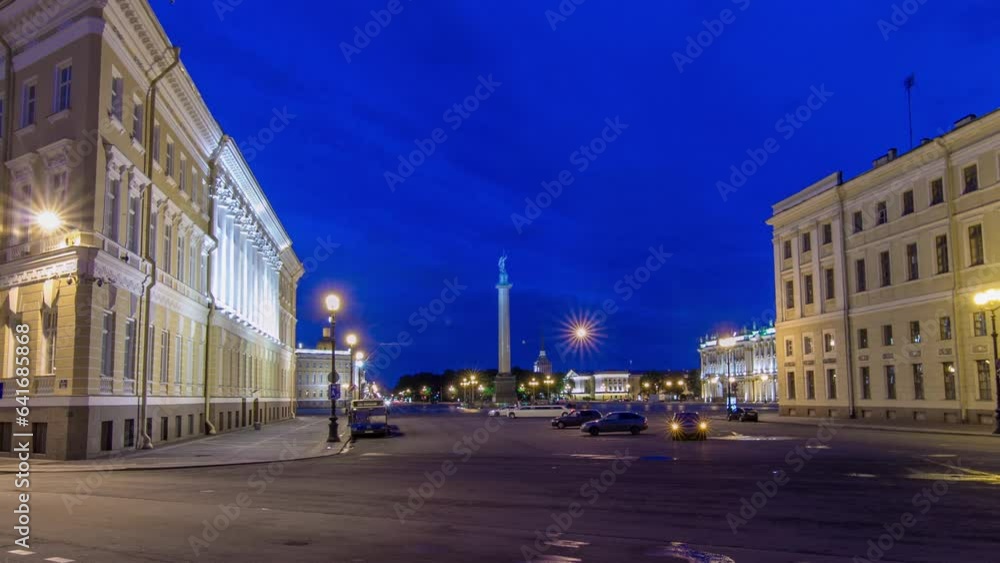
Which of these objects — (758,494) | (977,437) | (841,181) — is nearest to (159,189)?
(758,494)

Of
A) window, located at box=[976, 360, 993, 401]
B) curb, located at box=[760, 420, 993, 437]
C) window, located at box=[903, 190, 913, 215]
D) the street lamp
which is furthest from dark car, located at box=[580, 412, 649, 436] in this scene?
window, located at box=[903, 190, 913, 215]

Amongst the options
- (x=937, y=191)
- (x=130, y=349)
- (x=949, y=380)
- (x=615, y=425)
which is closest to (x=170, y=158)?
(x=130, y=349)

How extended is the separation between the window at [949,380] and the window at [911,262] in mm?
6264

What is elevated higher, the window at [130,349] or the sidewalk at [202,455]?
the window at [130,349]

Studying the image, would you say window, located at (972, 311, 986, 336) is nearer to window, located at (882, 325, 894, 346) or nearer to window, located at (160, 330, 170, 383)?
window, located at (882, 325, 894, 346)

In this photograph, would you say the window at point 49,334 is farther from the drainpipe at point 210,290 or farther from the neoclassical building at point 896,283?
the neoclassical building at point 896,283

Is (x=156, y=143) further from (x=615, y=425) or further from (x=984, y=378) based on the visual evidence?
(x=984, y=378)

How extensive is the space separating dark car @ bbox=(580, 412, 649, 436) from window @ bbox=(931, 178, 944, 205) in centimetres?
2233

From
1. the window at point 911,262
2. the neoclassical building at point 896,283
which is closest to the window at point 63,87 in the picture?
the neoclassical building at point 896,283

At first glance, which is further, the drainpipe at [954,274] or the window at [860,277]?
the window at [860,277]

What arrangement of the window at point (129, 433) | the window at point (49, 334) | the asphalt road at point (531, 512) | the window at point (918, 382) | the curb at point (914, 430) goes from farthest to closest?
the window at point (918, 382) < the curb at point (914, 430) < the window at point (129, 433) < the window at point (49, 334) < the asphalt road at point (531, 512)

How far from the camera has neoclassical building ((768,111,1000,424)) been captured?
154 feet

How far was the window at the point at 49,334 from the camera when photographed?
91.0 ft

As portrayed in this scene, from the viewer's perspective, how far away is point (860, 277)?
2344 inches
